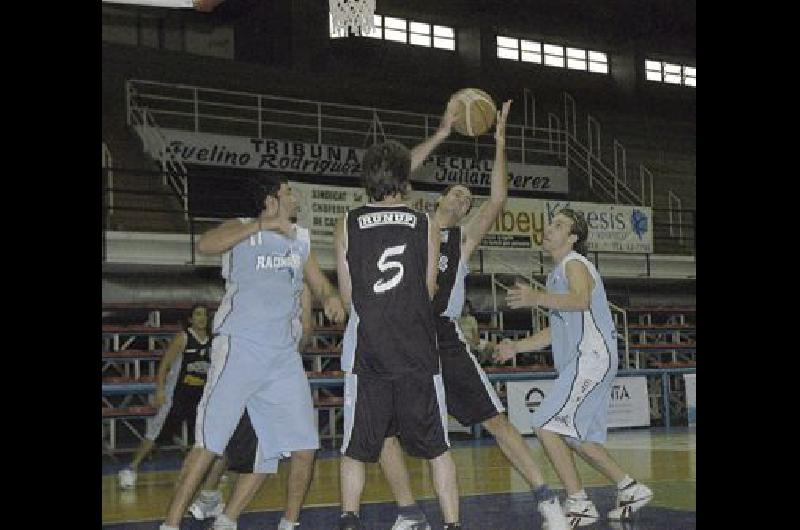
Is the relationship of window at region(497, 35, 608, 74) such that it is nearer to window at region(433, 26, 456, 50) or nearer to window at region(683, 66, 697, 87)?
window at region(433, 26, 456, 50)

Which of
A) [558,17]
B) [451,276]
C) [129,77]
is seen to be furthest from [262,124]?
[451,276]

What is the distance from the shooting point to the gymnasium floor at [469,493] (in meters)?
7.02

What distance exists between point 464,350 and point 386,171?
1.55m

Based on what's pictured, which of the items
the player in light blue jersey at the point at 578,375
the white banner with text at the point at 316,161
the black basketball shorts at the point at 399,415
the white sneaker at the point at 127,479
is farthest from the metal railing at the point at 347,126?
the black basketball shorts at the point at 399,415

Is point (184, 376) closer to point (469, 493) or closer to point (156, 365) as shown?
point (469, 493)

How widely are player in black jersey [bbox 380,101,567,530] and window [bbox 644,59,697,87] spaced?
21.5 meters

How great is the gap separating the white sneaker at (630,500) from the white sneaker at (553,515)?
58 cm

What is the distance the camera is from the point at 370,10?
10.5m

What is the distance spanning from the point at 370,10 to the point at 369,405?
5612mm

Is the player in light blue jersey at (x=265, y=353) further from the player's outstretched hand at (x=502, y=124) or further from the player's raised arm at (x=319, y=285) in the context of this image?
the player's outstretched hand at (x=502, y=124)

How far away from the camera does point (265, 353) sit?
635cm
